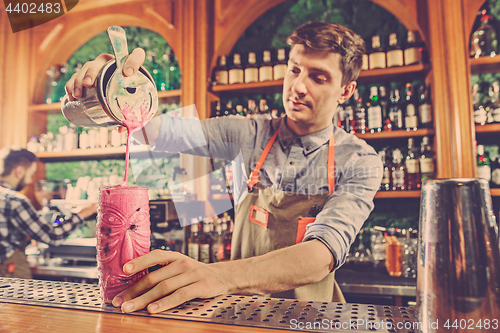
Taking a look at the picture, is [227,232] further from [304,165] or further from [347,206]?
[347,206]

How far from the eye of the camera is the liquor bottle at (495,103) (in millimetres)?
2102

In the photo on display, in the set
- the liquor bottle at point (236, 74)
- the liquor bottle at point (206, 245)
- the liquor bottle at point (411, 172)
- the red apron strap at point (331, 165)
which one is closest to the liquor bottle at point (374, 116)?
the liquor bottle at point (411, 172)

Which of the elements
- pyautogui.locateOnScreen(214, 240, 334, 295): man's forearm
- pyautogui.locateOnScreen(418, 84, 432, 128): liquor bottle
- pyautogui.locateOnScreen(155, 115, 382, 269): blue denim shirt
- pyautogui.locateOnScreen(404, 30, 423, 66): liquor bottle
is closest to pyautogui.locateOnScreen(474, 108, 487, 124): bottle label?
pyautogui.locateOnScreen(418, 84, 432, 128): liquor bottle

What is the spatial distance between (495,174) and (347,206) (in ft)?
5.45

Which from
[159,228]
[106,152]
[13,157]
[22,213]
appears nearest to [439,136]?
[159,228]

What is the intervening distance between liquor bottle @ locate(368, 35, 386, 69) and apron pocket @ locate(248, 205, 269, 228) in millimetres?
1387

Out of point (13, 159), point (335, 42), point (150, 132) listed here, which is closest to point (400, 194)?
point (335, 42)

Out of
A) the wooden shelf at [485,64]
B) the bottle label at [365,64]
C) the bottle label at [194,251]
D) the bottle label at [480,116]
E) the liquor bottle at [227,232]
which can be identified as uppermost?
the bottle label at [365,64]

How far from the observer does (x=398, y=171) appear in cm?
221

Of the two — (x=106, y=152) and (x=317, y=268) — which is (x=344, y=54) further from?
(x=106, y=152)

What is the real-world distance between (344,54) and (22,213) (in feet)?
7.21

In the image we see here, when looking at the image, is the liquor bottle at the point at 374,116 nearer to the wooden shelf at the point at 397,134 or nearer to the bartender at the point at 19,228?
the wooden shelf at the point at 397,134

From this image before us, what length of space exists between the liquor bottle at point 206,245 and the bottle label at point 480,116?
6.07 feet

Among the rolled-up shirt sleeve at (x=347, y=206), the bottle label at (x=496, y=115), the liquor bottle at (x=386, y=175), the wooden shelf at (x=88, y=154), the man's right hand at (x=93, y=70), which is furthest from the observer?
the wooden shelf at (x=88, y=154)
